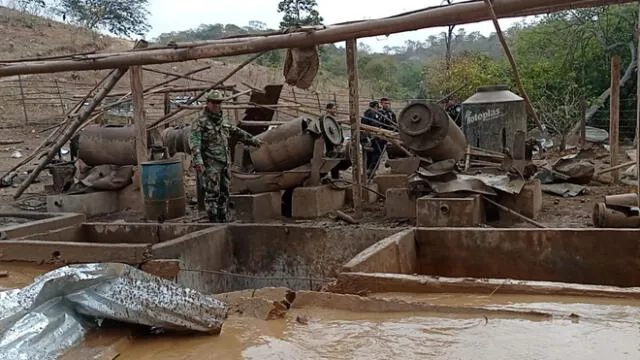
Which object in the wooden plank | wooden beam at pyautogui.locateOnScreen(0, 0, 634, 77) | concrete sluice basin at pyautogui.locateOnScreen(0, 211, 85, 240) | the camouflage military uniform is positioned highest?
wooden beam at pyautogui.locateOnScreen(0, 0, 634, 77)

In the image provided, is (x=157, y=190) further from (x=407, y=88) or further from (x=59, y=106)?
(x=407, y=88)

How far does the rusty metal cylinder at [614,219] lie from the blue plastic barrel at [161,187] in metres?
5.38

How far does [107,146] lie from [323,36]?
4937 millimetres

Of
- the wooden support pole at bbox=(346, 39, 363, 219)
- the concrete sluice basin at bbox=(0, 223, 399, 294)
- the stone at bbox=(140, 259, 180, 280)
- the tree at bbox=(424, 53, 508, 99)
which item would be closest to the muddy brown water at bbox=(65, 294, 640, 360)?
the stone at bbox=(140, 259, 180, 280)

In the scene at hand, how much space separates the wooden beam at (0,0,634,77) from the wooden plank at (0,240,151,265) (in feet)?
10.4

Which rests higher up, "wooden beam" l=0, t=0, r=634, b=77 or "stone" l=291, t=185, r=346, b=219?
"wooden beam" l=0, t=0, r=634, b=77

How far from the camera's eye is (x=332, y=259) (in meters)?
6.43

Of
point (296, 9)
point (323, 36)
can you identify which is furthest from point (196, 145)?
point (296, 9)

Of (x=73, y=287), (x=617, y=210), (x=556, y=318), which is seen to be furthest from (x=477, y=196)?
(x=73, y=287)

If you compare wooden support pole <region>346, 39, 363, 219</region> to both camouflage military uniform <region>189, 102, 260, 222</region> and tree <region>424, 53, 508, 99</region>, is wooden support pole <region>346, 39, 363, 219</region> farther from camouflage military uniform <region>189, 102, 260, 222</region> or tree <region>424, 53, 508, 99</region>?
tree <region>424, 53, 508, 99</region>

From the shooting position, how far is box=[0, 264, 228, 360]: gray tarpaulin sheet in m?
3.62

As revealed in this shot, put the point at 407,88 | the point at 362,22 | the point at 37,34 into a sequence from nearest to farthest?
the point at 362,22, the point at 37,34, the point at 407,88

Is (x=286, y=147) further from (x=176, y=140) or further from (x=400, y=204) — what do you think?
(x=176, y=140)

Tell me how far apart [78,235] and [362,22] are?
156 inches
